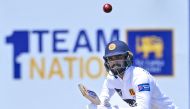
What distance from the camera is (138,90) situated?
181 inches

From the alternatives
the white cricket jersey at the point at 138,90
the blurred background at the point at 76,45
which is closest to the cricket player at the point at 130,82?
the white cricket jersey at the point at 138,90

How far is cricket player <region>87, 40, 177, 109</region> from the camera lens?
15.1 ft

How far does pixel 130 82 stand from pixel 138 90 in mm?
205

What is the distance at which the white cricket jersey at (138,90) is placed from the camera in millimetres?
4590

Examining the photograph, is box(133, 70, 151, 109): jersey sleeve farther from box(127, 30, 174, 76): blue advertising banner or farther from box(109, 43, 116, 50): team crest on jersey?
box(127, 30, 174, 76): blue advertising banner

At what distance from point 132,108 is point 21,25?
2.64 metres

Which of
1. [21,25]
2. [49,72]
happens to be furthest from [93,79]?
[21,25]

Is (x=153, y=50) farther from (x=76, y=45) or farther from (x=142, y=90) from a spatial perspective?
(x=142, y=90)

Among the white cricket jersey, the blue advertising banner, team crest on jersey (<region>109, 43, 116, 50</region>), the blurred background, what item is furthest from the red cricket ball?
team crest on jersey (<region>109, 43, 116, 50</region>)

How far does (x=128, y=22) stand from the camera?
692 centimetres

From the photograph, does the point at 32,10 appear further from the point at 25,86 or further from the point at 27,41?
the point at 25,86

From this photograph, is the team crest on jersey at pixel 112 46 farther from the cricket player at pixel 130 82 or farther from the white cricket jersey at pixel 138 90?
the white cricket jersey at pixel 138 90

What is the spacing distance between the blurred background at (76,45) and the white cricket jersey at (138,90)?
1865mm

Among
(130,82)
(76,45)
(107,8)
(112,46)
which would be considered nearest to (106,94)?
(130,82)
